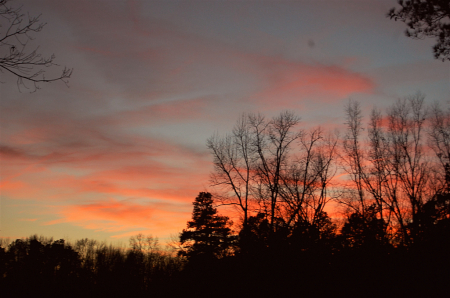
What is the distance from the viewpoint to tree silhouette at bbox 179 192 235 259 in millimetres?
37844

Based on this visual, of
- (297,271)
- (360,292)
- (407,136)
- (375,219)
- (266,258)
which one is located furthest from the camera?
(407,136)

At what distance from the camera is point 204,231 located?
38719mm

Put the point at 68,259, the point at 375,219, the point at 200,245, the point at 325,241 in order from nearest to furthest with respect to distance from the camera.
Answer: the point at 325,241
the point at 375,219
the point at 200,245
the point at 68,259

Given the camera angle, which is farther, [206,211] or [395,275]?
[206,211]

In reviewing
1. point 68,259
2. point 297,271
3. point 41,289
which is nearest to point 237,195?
point 297,271

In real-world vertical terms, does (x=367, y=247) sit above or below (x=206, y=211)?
below

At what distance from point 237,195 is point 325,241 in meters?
9.43

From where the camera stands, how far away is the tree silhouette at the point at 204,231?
124 feet

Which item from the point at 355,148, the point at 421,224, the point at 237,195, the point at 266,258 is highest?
the point at 355,148

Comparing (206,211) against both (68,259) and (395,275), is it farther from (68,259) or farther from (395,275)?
(68,259)

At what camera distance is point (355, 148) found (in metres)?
30.3

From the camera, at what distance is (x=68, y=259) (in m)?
62.9

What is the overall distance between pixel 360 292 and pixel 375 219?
1247 cm

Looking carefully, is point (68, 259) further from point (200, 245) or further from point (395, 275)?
point (395, 275)
